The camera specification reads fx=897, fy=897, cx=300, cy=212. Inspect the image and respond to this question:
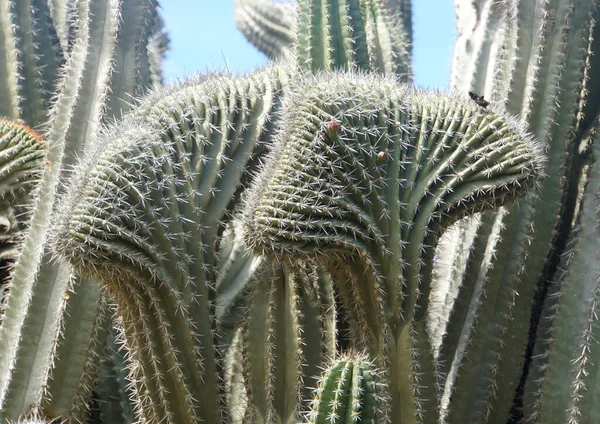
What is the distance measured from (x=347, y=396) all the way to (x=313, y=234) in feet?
1.54

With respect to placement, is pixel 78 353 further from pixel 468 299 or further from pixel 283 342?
pixel 468 299

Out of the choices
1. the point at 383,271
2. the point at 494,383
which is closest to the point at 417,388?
the point at 383,271

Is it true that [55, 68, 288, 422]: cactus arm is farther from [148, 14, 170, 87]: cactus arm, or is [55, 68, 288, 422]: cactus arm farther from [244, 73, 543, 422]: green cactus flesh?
[148, 14, 170, 87]: cactus arm

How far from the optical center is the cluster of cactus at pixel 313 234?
8.18ft

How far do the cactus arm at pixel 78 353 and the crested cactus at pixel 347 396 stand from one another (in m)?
1.18

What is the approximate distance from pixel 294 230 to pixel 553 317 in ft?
3.70

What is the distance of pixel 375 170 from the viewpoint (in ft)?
8.24

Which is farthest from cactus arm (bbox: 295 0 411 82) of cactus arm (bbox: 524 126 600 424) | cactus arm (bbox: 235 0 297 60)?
cactus arm (bbox: 235 0 297 60)

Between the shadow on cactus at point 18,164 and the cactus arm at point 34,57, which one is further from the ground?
the cactus arm at point 34,57

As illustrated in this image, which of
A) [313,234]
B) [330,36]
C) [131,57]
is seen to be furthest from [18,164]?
[313,234]

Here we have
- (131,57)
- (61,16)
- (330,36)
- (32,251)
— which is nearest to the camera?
(32,251)

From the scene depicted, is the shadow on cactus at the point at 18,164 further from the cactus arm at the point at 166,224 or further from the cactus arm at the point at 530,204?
the cactus arm at the point at 530,204

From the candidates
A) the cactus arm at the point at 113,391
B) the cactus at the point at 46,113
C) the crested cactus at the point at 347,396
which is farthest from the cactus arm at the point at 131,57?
the crested cactus at the point at 347,396

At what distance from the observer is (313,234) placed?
2363 millimetres
